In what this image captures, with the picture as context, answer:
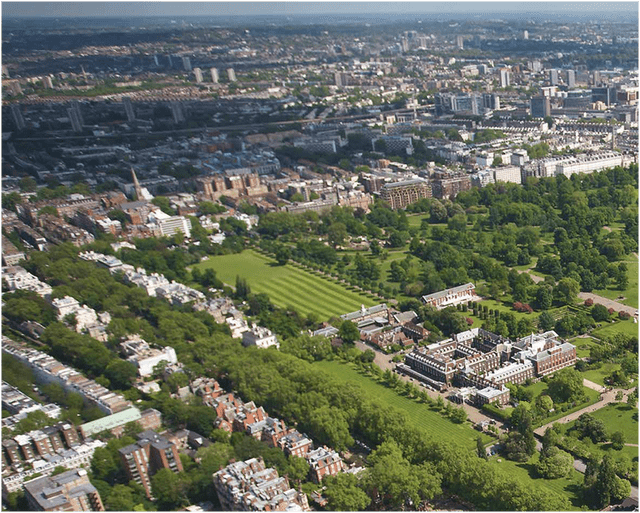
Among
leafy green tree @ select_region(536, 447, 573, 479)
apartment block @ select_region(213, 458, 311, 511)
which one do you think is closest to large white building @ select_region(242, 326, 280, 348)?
apartment block @ select_region(213, 458, 311, 511)

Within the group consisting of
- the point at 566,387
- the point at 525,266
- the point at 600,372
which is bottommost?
the point at 525,266

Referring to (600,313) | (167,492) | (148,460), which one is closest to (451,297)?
(600,313)

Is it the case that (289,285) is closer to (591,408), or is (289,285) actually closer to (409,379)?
(409,379)

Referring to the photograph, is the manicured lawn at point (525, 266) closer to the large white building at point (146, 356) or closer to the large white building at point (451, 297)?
the large white building at point (451, 297)

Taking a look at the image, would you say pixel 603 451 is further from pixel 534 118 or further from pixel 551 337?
pixel 534 118

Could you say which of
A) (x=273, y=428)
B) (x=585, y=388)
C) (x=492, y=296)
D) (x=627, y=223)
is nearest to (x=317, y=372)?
(x=273, y=428)

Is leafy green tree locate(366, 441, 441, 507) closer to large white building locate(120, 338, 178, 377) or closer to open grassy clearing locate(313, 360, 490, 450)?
open grassy clearing locate(313, 360, 490, 450)

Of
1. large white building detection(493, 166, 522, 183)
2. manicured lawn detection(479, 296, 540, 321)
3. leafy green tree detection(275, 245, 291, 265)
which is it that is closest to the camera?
manicured lawn detection(479, 296, 540, 321)
